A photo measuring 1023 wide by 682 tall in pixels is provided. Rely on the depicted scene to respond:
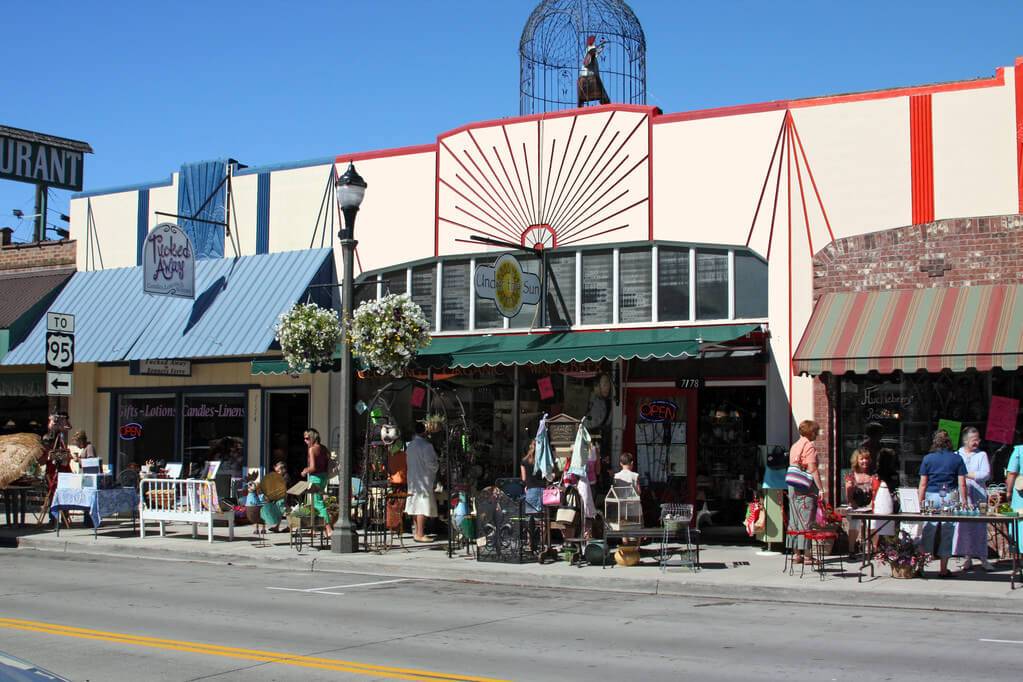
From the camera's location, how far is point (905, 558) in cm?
1322

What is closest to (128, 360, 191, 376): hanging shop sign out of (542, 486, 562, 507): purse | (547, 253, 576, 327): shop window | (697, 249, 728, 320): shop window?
(547, 253, 576, 327): shop window

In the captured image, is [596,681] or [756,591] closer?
[596,681]

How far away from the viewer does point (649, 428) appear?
18344 millimetres

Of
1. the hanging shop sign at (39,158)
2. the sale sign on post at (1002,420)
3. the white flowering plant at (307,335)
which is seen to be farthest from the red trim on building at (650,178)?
the hanging shop sign at (39,158)

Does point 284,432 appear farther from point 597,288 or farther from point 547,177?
point 547,177

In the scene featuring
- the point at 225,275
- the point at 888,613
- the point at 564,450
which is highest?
the point at 225,275

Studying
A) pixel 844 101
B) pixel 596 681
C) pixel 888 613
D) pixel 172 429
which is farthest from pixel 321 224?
pixel 596 681

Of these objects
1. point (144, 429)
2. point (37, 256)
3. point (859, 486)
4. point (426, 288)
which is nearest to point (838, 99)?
point (859, 486)

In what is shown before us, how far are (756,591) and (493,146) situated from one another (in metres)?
10.1

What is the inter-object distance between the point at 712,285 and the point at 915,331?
12.0 feet

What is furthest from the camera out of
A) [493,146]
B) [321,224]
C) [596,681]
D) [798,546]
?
[321,224]

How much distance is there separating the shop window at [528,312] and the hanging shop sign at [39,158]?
16.3m

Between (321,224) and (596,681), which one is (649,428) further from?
(596,681)

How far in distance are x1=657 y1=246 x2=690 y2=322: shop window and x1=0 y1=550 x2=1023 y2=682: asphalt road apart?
620 centimetres
